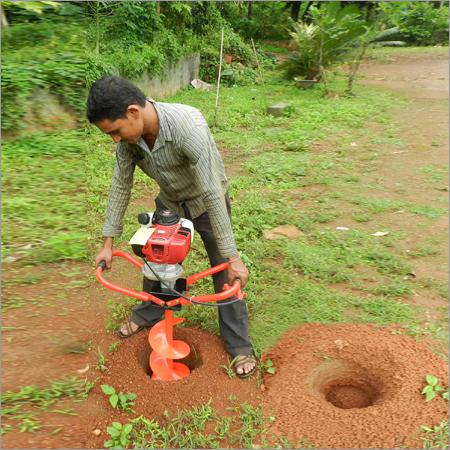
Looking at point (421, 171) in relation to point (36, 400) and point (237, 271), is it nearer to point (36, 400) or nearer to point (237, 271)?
point (237, 271)

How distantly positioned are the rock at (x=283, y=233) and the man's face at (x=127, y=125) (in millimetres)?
2030

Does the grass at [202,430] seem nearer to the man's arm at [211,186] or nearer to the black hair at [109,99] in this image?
the man's arm at [211,186]

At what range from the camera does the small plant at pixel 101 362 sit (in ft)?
8.32

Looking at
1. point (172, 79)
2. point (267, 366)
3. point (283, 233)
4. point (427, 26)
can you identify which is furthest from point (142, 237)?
point (427, 26)

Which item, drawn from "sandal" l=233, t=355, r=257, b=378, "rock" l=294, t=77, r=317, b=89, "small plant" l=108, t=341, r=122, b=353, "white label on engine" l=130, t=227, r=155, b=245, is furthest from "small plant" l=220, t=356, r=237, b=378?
"rock" l=294, t=77, r=317, b=89

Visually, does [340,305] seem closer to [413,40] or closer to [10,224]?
[10,224]

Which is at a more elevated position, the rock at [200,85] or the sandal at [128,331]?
the sandal at [128,331]

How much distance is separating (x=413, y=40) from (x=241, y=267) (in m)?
16.0

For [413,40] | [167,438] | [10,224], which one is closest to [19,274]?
[10,224]

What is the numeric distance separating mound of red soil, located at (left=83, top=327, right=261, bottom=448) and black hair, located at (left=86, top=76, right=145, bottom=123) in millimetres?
1261

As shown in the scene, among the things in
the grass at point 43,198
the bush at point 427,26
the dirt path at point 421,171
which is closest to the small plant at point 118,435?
the grass at point 43,198

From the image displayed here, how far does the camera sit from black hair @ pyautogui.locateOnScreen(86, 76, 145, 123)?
1.92 meters

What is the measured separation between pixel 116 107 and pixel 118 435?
1.41 m

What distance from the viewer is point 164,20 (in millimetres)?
8336
